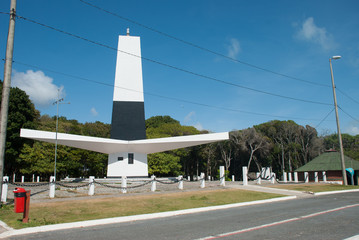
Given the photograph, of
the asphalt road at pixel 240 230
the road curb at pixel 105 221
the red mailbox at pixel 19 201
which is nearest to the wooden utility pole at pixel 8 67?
the red mailbox at pixel 19 201

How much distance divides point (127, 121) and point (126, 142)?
2.41m

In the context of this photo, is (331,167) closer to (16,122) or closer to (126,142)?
(126,142)

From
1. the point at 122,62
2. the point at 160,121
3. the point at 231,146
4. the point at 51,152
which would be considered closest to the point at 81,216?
the point at 122,62

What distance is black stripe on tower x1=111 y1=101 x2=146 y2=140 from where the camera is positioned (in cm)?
2588

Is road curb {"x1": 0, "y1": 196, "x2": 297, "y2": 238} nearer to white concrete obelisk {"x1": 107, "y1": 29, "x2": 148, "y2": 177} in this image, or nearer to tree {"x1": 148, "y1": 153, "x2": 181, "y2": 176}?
white concrete obelisk {"x1": 107, "y1": 29, "x2": 148, "y2": 177}

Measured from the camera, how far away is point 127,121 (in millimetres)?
26188

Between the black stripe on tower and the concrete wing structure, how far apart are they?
109cm

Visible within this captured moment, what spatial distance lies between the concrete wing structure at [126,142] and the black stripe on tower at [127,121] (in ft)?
3.56

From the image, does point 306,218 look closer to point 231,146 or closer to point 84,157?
point 84,157

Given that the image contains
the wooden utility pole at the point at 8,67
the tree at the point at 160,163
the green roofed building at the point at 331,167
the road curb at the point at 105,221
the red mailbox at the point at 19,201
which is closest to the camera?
the road curb at the point at 105,221

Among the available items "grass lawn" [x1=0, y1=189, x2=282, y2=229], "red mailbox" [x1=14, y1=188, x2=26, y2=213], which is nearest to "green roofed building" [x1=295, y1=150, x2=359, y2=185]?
"grass lawn" [x1=0, y1=189, x2=282, y2=229]

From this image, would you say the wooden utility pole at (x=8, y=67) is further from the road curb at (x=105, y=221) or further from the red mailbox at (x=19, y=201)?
the road curb at (x=105, y=221)

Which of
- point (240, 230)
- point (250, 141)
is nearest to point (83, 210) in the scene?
point (240, 230)

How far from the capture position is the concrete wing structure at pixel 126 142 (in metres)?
21.9
